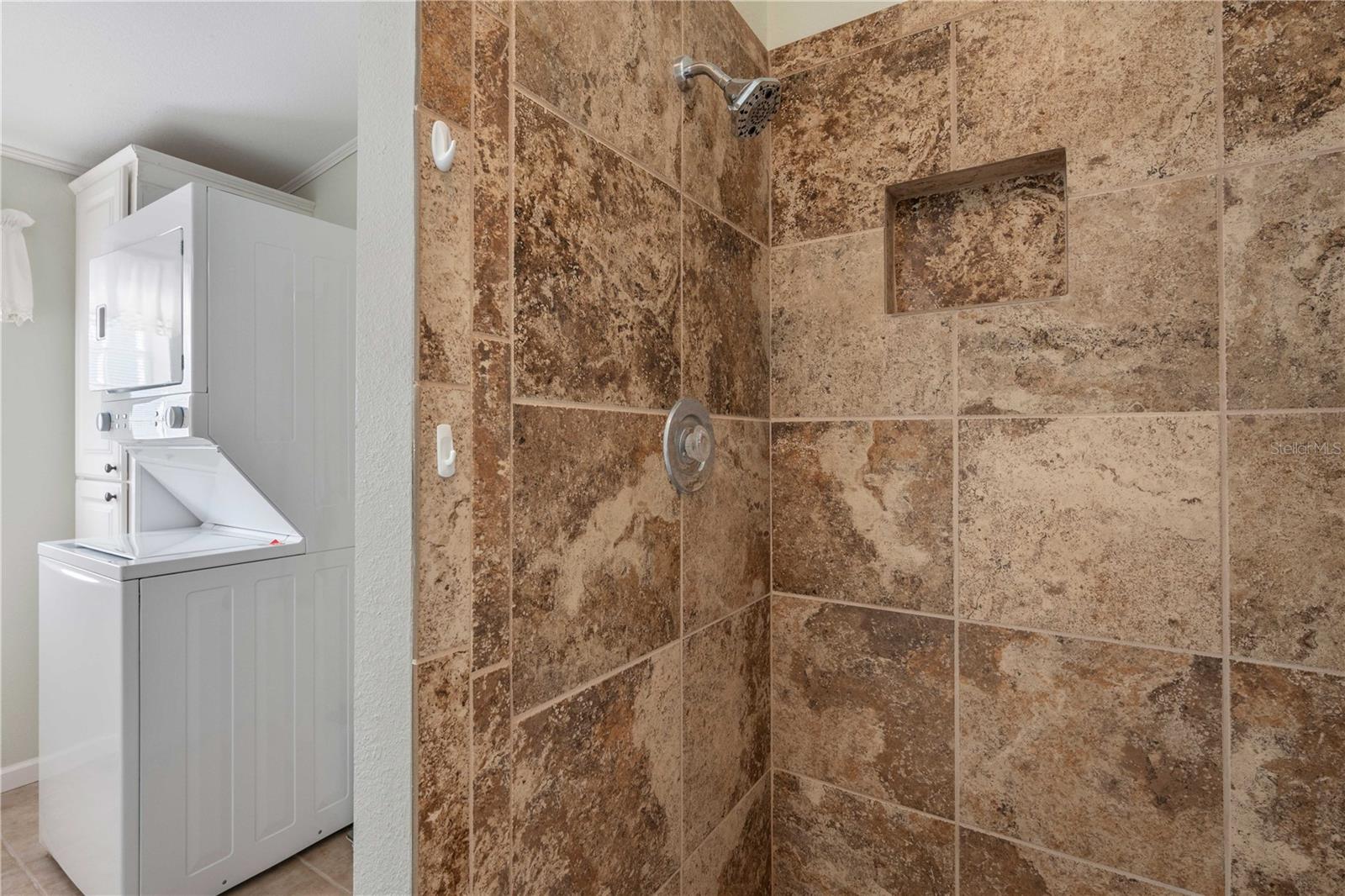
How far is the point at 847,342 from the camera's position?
1229 millimetres

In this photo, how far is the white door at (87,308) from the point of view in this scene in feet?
7.48

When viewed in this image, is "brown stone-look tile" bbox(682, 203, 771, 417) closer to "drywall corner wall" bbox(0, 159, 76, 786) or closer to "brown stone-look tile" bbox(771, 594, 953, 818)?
"brown stone-look tile" bbox(771, 594, 953, 818)

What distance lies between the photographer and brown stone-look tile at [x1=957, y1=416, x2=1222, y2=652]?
37.1 inches

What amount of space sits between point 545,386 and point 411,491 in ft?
0.74

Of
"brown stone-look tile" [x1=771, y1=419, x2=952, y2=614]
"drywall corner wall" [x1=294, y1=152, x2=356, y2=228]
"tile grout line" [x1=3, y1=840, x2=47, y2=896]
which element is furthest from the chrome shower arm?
"tile grout line" [x1=3, y1=840, x2=47, y2=896]

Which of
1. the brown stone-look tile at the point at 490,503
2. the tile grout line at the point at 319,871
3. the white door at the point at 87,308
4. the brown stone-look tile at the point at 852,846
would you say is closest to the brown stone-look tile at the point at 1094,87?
the brown stone-look tile at the point at 490,503

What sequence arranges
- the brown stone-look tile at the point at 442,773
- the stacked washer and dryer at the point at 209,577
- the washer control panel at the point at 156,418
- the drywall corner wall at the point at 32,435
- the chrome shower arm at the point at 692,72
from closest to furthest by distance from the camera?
the brown stone-look tile at the point at 442,773 → the chrome shower arm at the point at 692,72 → the stacked washer and dryer at the point at 209,577 → the washer control panel at the point at 156,418 → the drywall corner wall at the point at 32,435

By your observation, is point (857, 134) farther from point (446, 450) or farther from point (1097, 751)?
point (1097, 751)

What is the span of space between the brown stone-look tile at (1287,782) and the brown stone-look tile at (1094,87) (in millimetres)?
807

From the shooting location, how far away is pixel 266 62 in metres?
1.91

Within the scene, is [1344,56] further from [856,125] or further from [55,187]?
[55,187]

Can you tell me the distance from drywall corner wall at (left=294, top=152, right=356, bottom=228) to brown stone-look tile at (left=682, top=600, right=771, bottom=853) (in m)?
2.25

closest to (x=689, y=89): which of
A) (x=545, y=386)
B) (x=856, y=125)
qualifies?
(x=856, y=125)

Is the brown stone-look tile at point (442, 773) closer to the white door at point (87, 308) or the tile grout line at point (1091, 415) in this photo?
the tile grout line at point (1091, 415)
